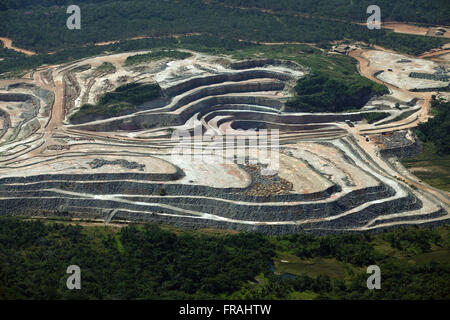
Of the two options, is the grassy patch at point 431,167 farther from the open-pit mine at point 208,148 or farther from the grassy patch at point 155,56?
the grassy patch at point 155,56

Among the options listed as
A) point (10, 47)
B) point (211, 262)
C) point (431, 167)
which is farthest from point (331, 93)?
point (10, 47)

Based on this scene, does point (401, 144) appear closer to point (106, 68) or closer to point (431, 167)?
point (431, 167)

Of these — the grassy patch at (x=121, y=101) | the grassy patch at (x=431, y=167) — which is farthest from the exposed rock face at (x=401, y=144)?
the grassy patch at (x=121, y=101)

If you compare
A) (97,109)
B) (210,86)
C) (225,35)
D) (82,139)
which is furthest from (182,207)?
(225,35)

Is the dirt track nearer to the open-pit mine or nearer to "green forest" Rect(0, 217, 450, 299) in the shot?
the open-pit mine

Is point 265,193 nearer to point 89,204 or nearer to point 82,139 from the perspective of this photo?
point 89,204

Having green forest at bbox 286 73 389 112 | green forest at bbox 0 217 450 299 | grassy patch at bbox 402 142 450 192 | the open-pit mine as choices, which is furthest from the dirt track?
grassy patch at bbox 402 142 450 192
